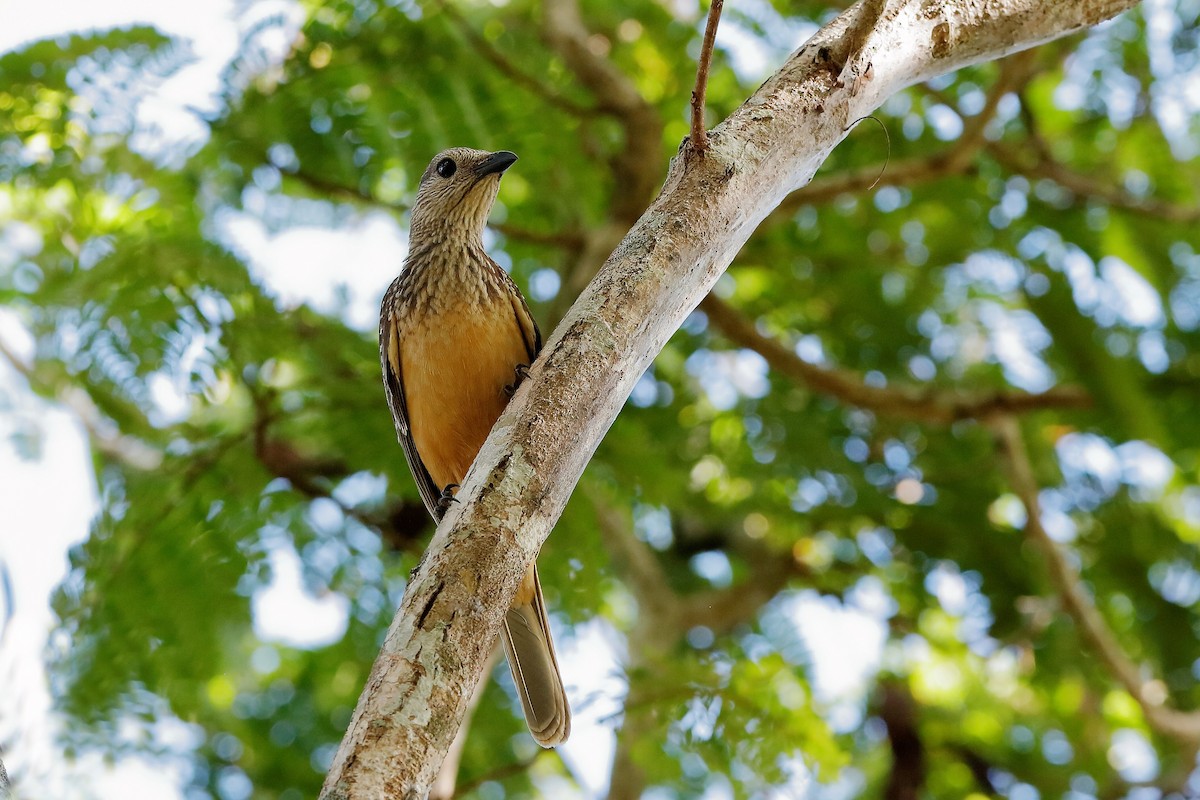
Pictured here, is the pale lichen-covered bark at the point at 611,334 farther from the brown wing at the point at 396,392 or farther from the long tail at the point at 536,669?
the brown wing at the point at 396,392

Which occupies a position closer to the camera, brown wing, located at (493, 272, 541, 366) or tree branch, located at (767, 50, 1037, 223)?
brown wing, located at (493, 272, 541, 366)

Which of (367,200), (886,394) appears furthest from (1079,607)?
(367,200)

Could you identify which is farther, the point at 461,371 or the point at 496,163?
the point at 496,163

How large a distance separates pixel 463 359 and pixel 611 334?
5.36ft

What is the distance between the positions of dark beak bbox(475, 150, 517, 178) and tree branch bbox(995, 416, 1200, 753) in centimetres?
258

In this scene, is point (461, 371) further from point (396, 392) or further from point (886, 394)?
point (886, 394)

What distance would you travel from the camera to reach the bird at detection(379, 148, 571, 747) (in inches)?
138

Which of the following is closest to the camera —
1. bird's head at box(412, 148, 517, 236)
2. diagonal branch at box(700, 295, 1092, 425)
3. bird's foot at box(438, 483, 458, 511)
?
bird's foot at box(438, 483, 458, 511)

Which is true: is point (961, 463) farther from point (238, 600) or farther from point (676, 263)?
point (676, 263)

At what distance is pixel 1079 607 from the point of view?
17.3ft

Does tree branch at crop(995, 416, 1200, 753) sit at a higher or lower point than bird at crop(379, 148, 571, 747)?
higher

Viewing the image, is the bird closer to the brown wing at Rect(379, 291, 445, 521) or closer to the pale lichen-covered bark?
the brown wing at Rect(379, 291, 445, 521)

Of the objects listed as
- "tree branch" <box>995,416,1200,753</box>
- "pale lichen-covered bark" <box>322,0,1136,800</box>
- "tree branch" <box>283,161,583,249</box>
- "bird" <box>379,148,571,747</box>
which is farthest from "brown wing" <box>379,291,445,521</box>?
"tree branch" <box>995,416,1200,753</box>

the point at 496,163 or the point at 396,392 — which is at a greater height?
the point at 496,163
